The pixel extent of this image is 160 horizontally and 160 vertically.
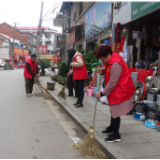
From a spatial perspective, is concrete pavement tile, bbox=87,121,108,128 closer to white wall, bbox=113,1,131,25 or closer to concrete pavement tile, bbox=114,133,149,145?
concrete pavement tile, bbox=114,133,149,145

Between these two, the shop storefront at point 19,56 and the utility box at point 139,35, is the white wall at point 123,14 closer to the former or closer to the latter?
the utility box at point 139,35

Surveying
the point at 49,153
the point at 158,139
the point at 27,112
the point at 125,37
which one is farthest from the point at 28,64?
the point at 158,139

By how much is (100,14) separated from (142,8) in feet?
14.4

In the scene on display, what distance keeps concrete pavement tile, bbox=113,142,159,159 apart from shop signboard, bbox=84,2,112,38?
6663mm

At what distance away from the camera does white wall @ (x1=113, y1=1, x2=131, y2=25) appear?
6641 mm

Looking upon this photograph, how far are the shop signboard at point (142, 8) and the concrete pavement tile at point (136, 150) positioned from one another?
3.69m

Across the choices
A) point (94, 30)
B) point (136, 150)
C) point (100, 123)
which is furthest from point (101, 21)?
point (136, 150)

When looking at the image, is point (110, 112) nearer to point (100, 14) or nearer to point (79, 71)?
point (79, 71)

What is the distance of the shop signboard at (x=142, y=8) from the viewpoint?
5.10m

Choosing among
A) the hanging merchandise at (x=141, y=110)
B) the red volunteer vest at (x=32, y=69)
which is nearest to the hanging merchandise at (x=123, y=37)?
the hanging merchandise at (x=141, y=110)

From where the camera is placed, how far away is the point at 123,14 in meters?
7.06

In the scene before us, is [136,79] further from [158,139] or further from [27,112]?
[27,112]

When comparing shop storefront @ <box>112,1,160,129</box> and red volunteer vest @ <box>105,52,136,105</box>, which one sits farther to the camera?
shop storefront @ <box>112,1,160,129</box>

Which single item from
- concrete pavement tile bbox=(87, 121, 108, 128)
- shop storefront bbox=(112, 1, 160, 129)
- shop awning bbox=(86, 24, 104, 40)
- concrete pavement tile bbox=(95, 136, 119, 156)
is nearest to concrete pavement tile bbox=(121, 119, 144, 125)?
shop storefront bbox=(112, 1, 160, 129)
